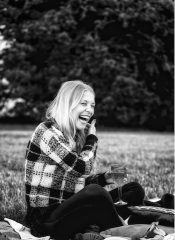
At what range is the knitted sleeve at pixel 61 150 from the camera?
134 inches

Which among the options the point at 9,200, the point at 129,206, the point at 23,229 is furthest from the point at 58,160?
the point at 9,200

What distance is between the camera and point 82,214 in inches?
133

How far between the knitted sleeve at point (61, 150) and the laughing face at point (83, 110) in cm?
17

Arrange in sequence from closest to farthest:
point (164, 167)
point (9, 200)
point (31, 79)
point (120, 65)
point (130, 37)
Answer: point (9, 200)
point (164, 167)
point (130, 37)
point (120, 65)
point (31, 79)

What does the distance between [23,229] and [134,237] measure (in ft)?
2.77

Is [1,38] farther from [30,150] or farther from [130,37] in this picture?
Result: [30,150]

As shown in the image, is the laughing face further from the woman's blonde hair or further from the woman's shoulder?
the woman's shoulder

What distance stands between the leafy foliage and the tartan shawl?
7.37 m

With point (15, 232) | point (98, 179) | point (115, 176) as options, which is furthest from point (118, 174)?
point (15, 232)

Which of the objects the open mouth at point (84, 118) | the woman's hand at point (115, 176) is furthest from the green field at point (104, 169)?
the open mouth at point (84, 118)

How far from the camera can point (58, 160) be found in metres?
3.42

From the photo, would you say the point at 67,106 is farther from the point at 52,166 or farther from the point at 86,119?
the point at 52,166

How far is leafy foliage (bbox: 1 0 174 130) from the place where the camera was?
40.3ft

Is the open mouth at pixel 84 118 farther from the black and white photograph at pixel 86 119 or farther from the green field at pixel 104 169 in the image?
the green field at pixel 104 169
